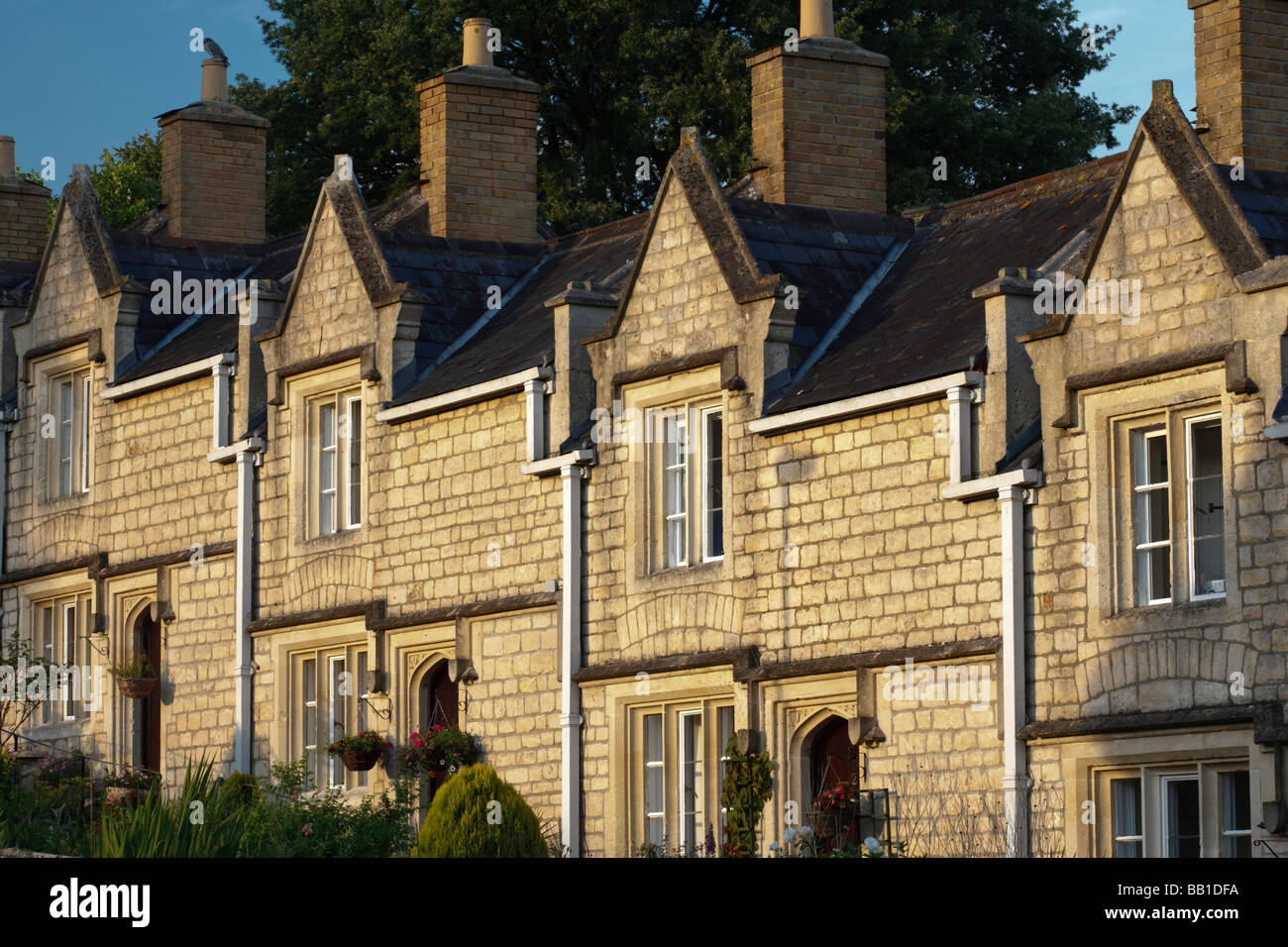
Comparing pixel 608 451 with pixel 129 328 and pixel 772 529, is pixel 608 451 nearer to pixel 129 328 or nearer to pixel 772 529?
pixel 772 529

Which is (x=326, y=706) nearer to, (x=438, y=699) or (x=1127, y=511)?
(x=438, y=699)

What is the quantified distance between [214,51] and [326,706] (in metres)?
11.3

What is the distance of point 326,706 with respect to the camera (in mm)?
26031

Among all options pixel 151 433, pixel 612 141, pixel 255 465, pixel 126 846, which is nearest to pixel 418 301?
pixel 255 465

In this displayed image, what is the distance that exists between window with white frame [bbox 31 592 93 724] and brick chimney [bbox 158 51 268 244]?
5.40 metres

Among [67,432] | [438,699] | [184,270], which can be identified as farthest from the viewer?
[184,270]

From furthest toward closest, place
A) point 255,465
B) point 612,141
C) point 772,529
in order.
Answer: point 612,141
point 255,465
point 772,529

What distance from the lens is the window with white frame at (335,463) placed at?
85.0ft

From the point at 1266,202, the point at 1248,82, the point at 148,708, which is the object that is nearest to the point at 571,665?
the point at 1266,202

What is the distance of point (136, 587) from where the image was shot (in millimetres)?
28875

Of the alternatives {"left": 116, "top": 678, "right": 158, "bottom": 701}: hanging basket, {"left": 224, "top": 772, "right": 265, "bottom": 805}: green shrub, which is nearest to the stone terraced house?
{"left": 116, "top": 678, "right": 158, "bottom": 701}: hanging basket
